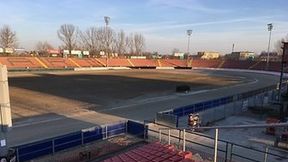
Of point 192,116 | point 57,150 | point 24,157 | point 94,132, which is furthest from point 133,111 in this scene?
point 24,157

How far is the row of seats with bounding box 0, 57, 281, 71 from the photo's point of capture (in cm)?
8406

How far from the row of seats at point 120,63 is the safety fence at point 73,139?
6924 centimetres

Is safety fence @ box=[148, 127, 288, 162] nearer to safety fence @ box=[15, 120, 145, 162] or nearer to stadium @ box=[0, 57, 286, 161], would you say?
stadium @ box=[0, 57, 286, 161]

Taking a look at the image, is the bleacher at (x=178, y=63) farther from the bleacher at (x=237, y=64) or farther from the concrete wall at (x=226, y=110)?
the concrete wall at (x=226, y=110)

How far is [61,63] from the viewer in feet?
302

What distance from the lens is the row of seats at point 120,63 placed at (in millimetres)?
84062

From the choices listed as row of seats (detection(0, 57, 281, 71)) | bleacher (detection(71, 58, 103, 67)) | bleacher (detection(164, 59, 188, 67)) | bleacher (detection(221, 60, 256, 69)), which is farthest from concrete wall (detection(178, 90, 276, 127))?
bleacher (detection(164, 59, 188, 67))

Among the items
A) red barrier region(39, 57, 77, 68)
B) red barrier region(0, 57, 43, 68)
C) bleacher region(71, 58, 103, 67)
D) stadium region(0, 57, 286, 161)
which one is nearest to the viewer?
stadium region(0, 57, 286, 161)

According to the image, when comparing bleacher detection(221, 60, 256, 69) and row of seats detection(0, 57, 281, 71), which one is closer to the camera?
row of seats detection(0, 57, 281, 71)

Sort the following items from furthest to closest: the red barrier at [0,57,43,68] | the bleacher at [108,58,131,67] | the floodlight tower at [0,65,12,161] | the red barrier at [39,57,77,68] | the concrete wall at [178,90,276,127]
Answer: the bleacher at [108,58,131,67] → the red barrier at [39,57,77,68] → the red barrier at [0,57,43,68] → the concrete wall at [178,90,276,127] → the floodlight tower at [0,65,12,161]

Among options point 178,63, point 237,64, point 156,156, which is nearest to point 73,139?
point 156,156

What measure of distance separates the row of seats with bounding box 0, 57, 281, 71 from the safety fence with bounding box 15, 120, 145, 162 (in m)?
69.2

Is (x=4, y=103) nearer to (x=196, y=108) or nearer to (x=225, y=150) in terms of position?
(x=225, y=150)

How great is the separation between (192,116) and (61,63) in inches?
3075
